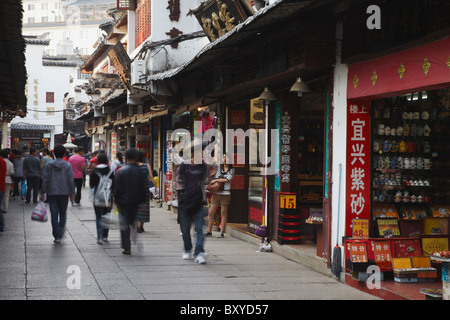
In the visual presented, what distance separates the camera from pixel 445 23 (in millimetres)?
7090

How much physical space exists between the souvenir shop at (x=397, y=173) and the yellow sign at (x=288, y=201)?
101 inches

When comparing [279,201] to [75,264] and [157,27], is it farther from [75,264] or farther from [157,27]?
[157,27]

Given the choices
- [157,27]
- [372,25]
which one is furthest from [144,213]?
[157,27]

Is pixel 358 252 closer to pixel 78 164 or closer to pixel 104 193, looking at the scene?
pixel 104 193

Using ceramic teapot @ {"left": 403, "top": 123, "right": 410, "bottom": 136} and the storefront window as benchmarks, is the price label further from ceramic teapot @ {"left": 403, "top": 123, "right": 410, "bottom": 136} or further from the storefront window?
ceramic teapot @ {"left": 403, "top": 123, "right": 410, "bottom": 136}

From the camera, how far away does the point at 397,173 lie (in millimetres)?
9594

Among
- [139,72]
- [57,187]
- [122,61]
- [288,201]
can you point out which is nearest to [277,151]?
[288,201]

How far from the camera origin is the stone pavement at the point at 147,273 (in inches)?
316

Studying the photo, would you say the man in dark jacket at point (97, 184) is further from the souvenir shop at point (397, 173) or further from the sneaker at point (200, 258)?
the souvenir shop at point (397, 173)

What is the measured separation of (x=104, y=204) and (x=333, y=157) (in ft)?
16.0

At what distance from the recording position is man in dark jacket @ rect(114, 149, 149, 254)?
10.8 m

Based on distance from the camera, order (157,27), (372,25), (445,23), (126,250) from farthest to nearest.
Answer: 1. (157,27)
2. (126,250)
3. (372,25)
4. (445,23)

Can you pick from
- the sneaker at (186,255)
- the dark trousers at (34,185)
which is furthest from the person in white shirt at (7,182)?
the sneaker at (186,255)

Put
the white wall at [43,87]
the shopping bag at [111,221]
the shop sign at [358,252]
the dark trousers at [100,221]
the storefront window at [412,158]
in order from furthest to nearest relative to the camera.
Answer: the white wall at [43,87] → the dark trousers at [100,221] → the shopping bag at [111,221] → the storefront window at [412,158] → the shop sign at [358,252]
